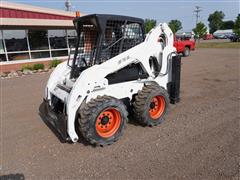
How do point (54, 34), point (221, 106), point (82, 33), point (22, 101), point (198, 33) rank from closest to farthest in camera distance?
1. point (82, 33)
2. point (221, 106)
3. point (22, 101)
4. point (54, 34)
5. point (198, 33)

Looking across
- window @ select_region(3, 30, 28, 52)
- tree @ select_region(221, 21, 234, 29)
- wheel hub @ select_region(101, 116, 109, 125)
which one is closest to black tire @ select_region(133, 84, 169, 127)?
wheel hub @ select_region(101, 116, 109, 125)

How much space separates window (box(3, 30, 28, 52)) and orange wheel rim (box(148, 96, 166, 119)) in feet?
37.6

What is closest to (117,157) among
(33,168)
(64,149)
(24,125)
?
(64,149)

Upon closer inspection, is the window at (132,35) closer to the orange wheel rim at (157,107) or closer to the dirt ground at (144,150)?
the orange wheel rim at (157,107)

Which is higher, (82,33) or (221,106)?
(82,33)

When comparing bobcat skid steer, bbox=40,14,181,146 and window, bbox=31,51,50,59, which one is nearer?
bobcat skid steer, bbox=40,14,181,146

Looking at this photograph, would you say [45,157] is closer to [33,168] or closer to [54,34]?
[33,168]

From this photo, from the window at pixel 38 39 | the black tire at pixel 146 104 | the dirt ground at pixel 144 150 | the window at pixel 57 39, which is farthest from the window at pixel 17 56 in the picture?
the black tire at pixel 146 104

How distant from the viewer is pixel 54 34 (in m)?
14.5

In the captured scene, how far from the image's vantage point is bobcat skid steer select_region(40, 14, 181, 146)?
11.4 ft

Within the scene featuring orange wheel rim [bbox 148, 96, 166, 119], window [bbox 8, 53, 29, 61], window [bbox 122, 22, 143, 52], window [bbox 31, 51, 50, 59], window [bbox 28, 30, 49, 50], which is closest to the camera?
window [bbox 122, 22, 143, 52]

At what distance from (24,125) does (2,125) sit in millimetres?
527

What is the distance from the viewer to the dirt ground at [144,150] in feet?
9.86

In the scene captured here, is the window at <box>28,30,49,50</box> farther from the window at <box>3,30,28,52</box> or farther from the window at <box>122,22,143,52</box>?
the window at <box>122,22,143,52</box>
